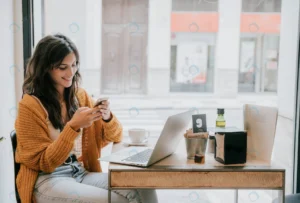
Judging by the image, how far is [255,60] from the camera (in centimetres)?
237

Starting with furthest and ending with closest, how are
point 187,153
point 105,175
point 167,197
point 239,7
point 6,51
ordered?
point 167,197
point 239,7
point 6,51
point 105,175
point 187,153

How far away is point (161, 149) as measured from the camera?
1410 mm

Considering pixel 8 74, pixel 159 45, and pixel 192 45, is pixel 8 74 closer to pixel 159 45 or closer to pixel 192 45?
pixel 159 45

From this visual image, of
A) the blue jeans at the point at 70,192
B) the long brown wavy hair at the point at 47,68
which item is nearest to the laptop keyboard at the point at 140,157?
the blue jeans at the point at 70,192

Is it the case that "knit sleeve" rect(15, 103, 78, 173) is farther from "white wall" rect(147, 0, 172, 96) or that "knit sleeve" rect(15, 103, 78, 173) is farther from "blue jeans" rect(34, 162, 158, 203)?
"white wall" rect(147, 0, 172, 96)

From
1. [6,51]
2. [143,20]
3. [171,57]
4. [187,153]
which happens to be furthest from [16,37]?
[187,153]

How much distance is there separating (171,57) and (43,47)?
1.09 metres

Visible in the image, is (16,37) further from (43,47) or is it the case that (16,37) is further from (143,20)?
(143,20)

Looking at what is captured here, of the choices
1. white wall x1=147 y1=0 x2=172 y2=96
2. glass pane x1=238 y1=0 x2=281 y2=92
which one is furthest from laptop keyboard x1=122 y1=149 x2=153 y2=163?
glass pane x1=238 y1=0 x2=281 y2=92

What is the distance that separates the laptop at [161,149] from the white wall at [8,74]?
2.40ft

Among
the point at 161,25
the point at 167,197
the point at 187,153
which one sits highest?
the point at 161,25

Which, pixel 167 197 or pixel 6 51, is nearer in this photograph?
pixel 6 51

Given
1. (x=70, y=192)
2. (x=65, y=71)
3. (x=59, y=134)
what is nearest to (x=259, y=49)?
(x=65, y=71)

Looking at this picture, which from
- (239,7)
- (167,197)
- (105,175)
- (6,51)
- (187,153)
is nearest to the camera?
(187,153)
